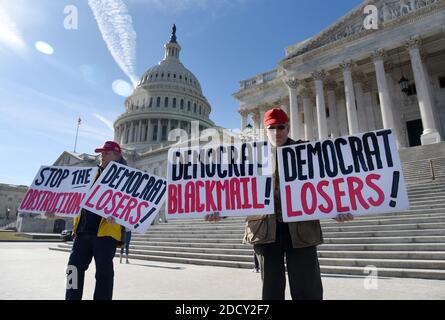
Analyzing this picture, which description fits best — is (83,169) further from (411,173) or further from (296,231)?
(411,173)

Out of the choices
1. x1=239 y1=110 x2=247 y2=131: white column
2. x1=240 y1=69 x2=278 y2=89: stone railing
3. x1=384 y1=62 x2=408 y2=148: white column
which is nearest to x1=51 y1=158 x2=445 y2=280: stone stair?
x1=384 y1=62 x2=408 y2=148: white column

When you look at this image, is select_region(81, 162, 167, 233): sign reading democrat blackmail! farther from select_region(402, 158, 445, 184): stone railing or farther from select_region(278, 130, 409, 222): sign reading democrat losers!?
select_region(402, 158, 445, 184): stone railing

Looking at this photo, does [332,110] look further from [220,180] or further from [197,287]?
[220,180]

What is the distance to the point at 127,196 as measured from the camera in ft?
14.7

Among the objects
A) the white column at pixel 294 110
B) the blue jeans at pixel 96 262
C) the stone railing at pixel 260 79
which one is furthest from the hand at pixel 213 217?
the stone railing at pixel 260 79

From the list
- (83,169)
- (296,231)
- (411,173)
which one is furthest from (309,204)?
(411,173)

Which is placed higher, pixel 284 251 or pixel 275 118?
pixel 275 118

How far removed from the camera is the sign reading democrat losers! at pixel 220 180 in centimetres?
375

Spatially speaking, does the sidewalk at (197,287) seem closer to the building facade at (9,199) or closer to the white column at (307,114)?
the white column at (307,114)

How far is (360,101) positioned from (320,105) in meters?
4.07

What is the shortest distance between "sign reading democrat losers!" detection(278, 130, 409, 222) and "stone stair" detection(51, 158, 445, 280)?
5.92 m

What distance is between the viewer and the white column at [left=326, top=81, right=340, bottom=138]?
93.1ft

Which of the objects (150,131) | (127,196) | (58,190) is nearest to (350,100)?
(127,196)
